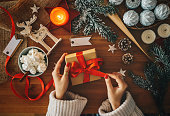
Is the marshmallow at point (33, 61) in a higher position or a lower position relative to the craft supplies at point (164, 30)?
lower

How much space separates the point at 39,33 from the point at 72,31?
26 cm

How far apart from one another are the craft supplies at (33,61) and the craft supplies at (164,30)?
33.8 inches

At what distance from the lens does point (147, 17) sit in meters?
0.94

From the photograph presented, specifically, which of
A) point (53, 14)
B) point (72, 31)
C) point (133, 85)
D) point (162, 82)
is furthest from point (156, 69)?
point (53, 14)

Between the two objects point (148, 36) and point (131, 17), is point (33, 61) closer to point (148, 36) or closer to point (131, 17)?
point (131, 17)

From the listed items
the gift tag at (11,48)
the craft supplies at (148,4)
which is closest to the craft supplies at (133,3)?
the craft supplies at (148,4)

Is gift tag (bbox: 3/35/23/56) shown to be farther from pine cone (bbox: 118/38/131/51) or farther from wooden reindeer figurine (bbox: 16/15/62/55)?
pine cone (bbox: 118/38/131/51)

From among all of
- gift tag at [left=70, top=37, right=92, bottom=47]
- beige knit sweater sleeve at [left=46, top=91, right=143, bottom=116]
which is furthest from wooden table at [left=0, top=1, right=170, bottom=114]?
beige knit sweater sleeve at [left=46, top=91, right=143, bottom=116]

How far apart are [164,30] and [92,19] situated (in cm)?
53

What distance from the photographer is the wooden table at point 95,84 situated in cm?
109

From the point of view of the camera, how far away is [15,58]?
3.71 feet

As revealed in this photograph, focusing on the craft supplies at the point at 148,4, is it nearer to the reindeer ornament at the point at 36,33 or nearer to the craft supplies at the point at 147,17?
the craft supplies at the point at 147,17

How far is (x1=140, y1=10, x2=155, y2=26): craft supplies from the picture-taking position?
37.1 inches

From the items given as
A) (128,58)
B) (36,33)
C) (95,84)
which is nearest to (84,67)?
(95,84)
